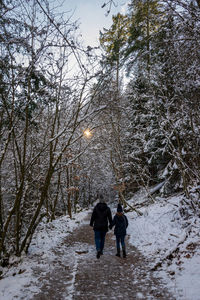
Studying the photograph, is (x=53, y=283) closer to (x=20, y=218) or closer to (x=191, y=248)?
(x=20, y=218)

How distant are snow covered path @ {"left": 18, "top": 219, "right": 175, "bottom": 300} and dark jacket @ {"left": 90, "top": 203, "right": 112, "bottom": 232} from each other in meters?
1.00

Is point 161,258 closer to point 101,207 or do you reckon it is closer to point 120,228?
point 120,228

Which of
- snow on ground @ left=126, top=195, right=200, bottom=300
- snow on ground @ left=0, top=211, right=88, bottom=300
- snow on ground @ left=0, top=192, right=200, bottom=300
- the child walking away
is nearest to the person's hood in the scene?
the child walking away

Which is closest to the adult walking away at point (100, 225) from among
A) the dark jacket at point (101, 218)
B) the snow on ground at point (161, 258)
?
the dark jacket at point (101, 218)

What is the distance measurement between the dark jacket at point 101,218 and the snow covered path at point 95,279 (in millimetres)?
1003

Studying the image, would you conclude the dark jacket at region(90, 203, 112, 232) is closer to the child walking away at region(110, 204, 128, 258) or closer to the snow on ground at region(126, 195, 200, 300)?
the child walking away at region(110, 204, 128, 258)

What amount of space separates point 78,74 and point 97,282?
5575 millimetres

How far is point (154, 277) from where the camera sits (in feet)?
16.2

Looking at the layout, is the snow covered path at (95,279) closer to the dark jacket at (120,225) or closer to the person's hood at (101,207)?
the dark jacket at (120,225)

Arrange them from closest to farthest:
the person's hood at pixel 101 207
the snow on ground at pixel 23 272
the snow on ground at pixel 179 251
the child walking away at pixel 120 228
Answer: the snow on ground at pixel 179 251 < the snow on ground at pixel 23 272 < the child walking away at pixel 120 228 < the person's hood at pixel 101 207

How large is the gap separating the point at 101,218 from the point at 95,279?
6.82 feet

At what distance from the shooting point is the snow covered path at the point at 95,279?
13.9ft

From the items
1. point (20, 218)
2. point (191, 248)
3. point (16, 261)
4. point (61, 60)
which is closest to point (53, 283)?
point (16, 261)

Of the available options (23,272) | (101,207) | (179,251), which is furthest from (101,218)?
(23,272)
